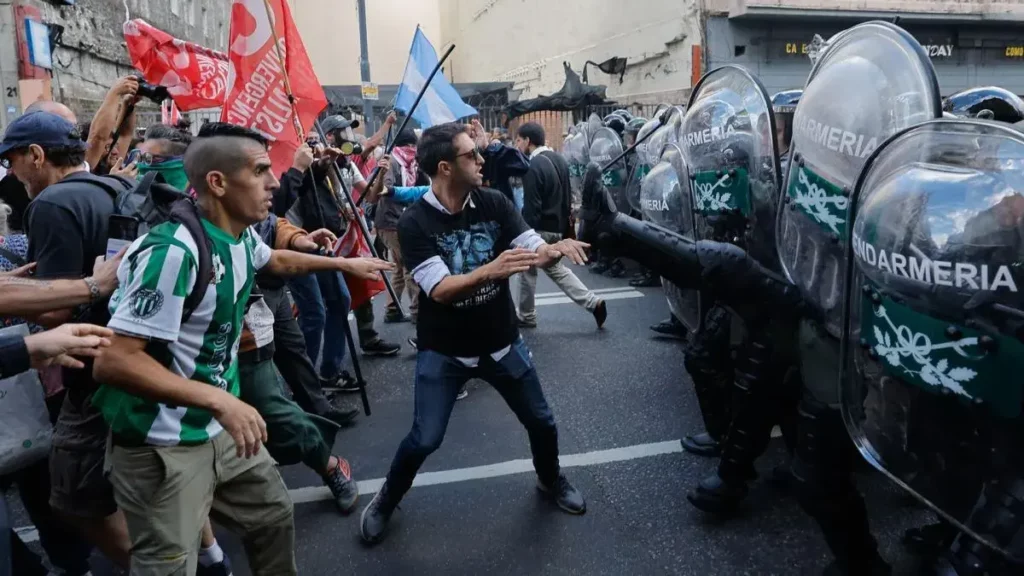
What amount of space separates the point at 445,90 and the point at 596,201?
413 cm

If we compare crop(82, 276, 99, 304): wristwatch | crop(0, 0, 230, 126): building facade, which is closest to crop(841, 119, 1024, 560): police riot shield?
crop(82, 276, 99, 304): wristwatch

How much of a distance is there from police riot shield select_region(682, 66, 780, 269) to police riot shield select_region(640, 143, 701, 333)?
55mm

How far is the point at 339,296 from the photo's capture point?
510 cm

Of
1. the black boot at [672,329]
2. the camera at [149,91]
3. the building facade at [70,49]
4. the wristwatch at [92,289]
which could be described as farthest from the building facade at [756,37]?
the wristwatch at [92,289]

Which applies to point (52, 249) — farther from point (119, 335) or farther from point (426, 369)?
point (426, 369)

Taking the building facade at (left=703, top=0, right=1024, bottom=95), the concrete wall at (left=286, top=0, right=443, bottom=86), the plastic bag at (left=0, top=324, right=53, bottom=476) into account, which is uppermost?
the concrete wall at (left=286, top=0, right=443, bottom=86)

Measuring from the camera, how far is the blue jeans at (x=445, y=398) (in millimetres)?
3117

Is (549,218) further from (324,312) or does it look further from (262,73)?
(262,73)

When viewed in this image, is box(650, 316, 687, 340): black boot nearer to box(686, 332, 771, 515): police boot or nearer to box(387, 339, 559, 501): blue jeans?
box(686, 332, 771, 515): police boot

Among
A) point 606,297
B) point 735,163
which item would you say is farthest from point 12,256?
point 606,297

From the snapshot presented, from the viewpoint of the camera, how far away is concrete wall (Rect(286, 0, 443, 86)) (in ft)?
103

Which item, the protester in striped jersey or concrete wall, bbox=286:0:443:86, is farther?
concrete wall, bbox=286:0:443:86

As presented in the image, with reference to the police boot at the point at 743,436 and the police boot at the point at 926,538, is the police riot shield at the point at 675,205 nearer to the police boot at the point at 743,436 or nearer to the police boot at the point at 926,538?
the police boot at the point at 743,436

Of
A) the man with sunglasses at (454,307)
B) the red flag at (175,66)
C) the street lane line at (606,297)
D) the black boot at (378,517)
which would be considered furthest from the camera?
the street lane line at (606,297)
